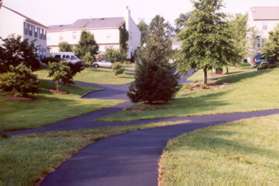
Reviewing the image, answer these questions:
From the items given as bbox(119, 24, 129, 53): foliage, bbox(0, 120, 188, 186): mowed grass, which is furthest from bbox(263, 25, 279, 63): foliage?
bbox(0, 120, 188, 186): mowed grass

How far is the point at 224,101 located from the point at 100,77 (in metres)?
30.9

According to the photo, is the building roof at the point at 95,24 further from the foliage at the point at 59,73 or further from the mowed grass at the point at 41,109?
the mowed grass at the point at 41,109

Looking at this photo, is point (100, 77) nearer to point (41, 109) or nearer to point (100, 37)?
point (41, 109)

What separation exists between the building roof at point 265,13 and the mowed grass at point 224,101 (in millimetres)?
44773

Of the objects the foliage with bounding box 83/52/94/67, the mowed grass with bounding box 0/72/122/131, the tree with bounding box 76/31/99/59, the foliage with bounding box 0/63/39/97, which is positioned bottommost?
the mowed grass with bounding box 0/72/122/131

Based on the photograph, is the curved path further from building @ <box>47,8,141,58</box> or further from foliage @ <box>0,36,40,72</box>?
building @ <box>47,8,141,58</box>

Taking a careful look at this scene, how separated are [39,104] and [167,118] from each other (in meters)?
12.5


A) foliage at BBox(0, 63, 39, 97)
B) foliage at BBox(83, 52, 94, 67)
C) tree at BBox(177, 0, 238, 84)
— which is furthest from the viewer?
foliage at BBox(83, 52, 94, 67)

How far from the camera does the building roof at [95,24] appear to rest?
89688mm

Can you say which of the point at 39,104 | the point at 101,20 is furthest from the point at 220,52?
the point at 101,20

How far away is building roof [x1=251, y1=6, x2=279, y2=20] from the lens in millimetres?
83912

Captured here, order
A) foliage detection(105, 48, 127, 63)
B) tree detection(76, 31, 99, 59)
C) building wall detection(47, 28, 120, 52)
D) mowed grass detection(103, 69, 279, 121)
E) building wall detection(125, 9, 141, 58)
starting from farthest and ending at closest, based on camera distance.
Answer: building wall detection(125, 9, 141, 58)
building wall detection(47, 28, 120, 52)
foliage detection(105, 48, 127, 63)
tree detection(76, 31, 99, 59)
mowed grass detection(103, 69, 279, 121)

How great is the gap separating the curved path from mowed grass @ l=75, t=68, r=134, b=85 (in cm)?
3944

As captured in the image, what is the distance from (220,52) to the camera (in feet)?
125
